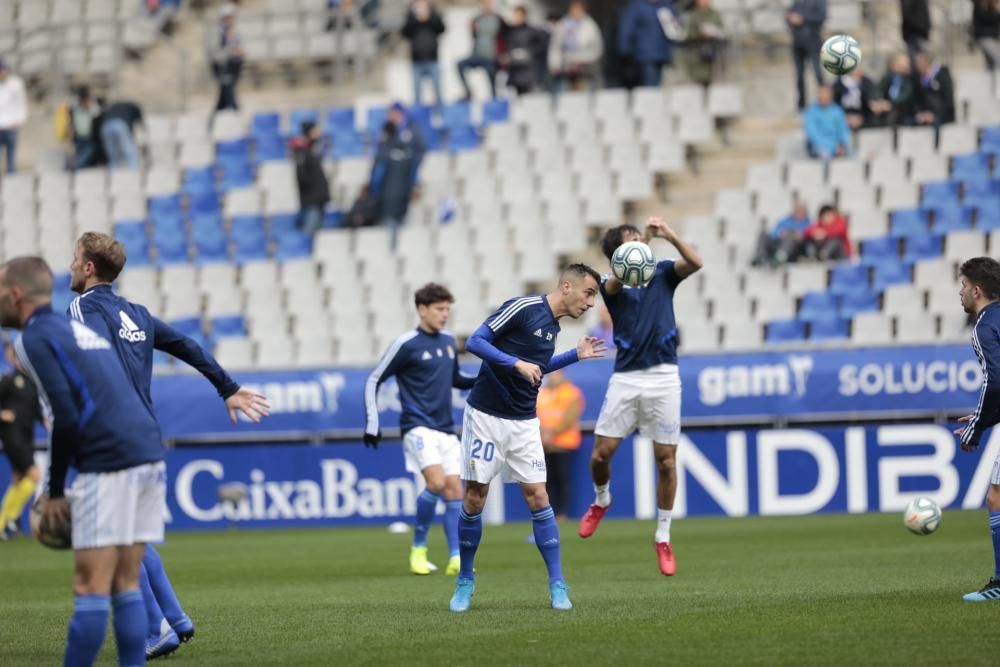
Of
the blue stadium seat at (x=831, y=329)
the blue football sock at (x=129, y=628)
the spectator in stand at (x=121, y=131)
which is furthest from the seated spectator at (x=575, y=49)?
the blue football sock at (x=129, y=628)

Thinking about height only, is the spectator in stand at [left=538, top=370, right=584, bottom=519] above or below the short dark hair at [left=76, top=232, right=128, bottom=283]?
below

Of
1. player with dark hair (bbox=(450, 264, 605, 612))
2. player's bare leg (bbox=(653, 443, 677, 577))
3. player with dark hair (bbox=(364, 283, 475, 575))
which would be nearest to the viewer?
player with dark hair (bbox=(450, 264, 605, 612))

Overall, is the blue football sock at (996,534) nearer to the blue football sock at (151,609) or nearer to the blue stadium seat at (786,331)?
the blue football sock at (151,609)

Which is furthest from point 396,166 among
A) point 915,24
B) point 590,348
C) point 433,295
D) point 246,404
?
point 246,404

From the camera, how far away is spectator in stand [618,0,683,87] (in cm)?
2775

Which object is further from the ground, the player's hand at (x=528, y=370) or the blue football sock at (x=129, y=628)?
the player's hand at (x=528, y=370)

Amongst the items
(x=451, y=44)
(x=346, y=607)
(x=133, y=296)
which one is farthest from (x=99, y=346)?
(x=451, y=44)

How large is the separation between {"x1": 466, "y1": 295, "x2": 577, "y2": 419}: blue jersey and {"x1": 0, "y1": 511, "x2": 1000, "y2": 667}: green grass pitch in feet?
4.53

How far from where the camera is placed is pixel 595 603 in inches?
460

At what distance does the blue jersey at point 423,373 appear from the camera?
1547 centimetres

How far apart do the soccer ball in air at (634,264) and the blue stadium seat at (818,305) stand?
39.9ft

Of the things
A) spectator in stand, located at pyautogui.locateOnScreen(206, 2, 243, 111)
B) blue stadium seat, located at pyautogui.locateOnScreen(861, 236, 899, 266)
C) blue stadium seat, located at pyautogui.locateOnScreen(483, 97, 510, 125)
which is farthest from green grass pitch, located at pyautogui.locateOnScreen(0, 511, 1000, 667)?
spectator in stand, located at pyautogui.locateOnScreen(206, 2, 243, 111)

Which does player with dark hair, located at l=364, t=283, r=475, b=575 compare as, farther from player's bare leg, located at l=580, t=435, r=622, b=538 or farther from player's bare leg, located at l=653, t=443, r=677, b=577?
player's bare leg, located at l=653, t=443, r=677, b=577

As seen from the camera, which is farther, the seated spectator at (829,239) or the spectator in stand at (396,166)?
the spectator in stand at (396,166)
